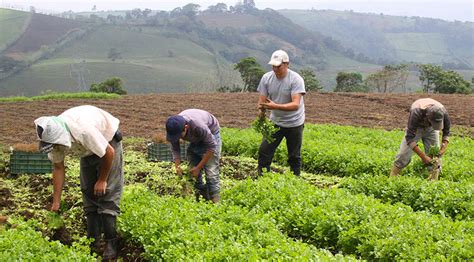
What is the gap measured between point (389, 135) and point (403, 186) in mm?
7455

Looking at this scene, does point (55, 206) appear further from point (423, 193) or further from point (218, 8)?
point (218, 8)

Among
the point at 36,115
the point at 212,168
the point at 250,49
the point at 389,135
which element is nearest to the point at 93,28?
the point at 250,49

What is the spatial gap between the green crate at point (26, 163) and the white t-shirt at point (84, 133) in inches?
185

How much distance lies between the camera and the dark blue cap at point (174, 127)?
611 centimetres

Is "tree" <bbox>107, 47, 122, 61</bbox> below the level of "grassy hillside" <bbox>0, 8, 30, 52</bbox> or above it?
below

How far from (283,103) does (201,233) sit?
3.63 m

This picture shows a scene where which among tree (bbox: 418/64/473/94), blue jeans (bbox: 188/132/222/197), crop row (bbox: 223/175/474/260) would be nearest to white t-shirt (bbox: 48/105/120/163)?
blue jeans (bbox: 188/132/222/197)

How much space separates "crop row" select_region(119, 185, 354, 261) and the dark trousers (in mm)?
2557

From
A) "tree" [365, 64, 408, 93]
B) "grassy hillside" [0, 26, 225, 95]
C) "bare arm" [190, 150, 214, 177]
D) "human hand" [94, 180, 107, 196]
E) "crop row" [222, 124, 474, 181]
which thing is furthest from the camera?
"grassy hillside" [0, 26, 225, 95]

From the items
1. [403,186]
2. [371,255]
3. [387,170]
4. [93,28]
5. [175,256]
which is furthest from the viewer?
[93,28]

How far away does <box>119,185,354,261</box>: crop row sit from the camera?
499 centimetres

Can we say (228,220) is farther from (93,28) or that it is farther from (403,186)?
(93,28)

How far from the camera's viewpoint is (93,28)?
98312 mm

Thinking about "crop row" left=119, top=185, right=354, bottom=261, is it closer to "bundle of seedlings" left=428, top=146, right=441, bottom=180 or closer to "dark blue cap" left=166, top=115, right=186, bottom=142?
"dark blue cap" left=166, top=115, right=186, bottom=142
